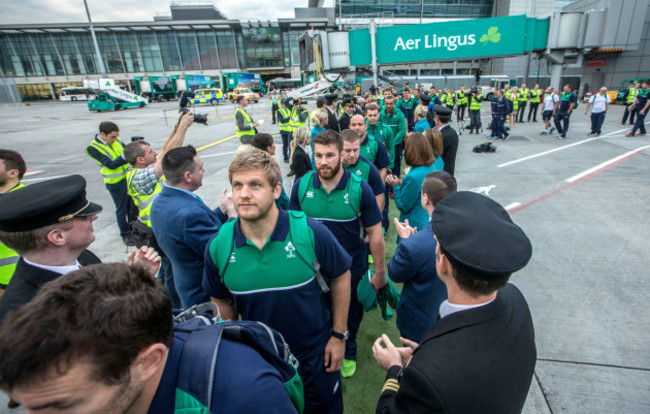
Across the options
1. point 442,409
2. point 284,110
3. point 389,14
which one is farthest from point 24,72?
point 442,409

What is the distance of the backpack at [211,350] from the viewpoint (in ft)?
3.38

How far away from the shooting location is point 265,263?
1911mm

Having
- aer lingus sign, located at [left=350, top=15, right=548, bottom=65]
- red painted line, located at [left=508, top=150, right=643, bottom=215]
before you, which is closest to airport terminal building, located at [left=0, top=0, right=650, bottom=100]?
aer lingus sign, located at [left=350, top=15, right=548, bottom=65]

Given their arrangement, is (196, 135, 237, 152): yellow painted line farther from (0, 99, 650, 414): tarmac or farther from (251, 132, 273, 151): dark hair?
(251, 132, 273, 151): dark hair

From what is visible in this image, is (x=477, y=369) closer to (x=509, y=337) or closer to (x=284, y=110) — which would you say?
(x=509, y=337)

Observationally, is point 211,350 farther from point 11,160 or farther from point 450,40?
point 450,40

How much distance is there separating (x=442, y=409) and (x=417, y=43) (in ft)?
53.2

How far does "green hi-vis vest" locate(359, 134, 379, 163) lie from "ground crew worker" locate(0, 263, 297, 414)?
4177mm

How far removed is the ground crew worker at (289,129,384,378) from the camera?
2977 millimetres

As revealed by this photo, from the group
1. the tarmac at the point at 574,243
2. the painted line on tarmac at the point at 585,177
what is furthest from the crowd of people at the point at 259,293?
the painted line on tarmac at the point at 585,177

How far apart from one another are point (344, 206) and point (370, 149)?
232 centimetres

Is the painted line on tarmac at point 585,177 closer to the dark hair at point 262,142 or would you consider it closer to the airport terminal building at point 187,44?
the dark hair at point 262,142

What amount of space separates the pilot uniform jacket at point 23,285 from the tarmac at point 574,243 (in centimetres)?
193

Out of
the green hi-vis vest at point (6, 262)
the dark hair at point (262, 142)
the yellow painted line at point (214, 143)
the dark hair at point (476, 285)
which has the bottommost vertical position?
the yellow painted line at point (214, 143)
